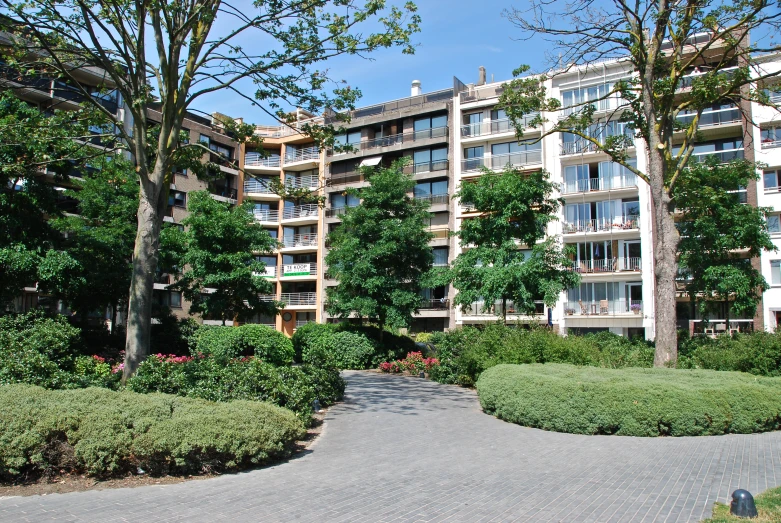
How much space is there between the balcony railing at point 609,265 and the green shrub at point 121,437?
31.4m

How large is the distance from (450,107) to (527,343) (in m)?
31.1

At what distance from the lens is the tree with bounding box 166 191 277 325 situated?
25000mm

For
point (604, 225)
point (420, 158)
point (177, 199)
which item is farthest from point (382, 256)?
point (177, 199)

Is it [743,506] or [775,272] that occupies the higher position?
[775,272]

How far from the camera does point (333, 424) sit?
34.9 ft

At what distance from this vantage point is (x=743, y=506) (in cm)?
515

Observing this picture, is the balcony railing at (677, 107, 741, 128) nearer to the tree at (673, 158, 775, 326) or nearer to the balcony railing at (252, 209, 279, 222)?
the tree at (673, 158, 775, 326)

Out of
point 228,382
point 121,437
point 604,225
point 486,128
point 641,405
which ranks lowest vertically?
point 641,405

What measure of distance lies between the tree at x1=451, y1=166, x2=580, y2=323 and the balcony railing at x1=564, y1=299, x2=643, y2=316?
16495 millimetres

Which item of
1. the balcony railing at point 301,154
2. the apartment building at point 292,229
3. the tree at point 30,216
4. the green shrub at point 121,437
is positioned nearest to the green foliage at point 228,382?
the green shrub at point 121,437

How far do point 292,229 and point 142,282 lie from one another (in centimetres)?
3975

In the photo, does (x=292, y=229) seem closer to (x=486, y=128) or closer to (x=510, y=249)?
(x=486, y=128)

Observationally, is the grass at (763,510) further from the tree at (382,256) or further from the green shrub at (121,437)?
the tree at (382,256)

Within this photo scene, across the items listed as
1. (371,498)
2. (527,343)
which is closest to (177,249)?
(527,343)
